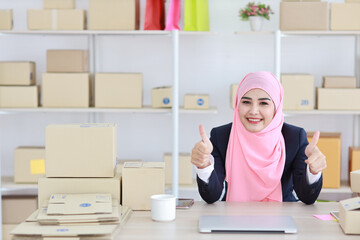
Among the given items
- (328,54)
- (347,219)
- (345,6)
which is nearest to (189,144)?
(328,54)

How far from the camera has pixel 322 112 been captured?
345 cm

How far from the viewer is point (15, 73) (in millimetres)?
3500

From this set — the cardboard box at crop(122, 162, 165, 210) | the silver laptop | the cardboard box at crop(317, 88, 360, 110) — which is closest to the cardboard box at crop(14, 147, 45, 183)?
the cardboard box at crop(122, 162, 165, 210)

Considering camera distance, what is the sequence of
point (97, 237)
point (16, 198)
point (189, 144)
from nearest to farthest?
point (97, 237) → point (16, 198) → point (189, 144)

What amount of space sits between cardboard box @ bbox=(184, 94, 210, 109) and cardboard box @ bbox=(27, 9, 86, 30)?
88 cm

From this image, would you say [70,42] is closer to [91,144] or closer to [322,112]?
[322,112]

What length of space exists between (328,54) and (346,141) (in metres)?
0.67

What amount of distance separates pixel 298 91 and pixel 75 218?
2233mm

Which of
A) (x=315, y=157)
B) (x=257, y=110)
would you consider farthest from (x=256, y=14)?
(x=315, y=157)

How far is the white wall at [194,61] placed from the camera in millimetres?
3820

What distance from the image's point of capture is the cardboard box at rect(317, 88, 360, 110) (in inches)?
135

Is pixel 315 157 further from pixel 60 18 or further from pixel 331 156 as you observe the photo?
pixel 60 18

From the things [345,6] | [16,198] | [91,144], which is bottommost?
[16,198]

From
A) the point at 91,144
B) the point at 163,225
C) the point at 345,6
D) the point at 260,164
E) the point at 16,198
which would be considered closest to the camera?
the point at 163,225
